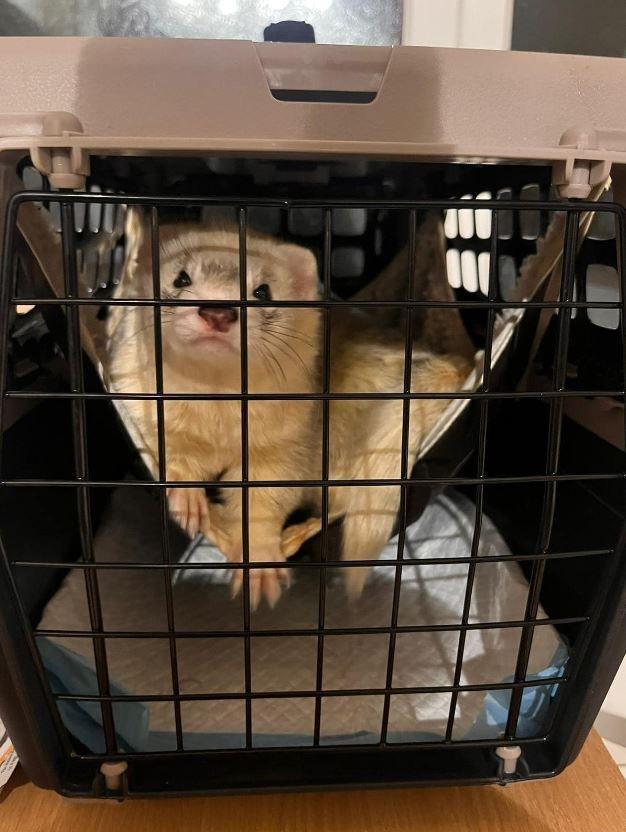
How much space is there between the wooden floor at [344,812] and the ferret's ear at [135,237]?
58cm

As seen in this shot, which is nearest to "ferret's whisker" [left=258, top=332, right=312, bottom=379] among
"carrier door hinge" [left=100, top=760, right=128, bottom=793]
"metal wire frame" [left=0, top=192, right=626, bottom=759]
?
"metal wire frame" [left=0, top=192, right=626, bottom=759]

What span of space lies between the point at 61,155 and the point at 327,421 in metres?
0.28

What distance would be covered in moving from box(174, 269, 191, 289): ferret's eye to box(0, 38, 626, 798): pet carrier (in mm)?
57

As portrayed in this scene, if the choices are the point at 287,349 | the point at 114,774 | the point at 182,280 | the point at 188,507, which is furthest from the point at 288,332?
the point at 114,774

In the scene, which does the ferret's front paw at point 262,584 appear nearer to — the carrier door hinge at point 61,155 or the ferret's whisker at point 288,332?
the ferret's whisker at point 288,332

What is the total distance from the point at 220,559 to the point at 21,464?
335 mm

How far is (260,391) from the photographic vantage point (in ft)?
2.53

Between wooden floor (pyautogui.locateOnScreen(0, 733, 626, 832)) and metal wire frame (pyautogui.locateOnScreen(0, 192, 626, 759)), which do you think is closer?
metal wire frame (pyautogui.locateOnScreen(0, 192, 626, 759))

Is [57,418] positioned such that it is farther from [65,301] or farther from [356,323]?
[356,323]

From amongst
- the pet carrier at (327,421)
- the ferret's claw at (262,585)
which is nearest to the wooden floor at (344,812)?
the pet carrier at (327,421)

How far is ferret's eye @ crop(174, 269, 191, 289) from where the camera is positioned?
699 millimetres

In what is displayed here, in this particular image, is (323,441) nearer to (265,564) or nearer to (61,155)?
(265,564)

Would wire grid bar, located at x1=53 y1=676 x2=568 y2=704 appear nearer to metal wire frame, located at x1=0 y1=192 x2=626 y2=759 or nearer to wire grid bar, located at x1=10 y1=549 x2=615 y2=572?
metal wire frame, located at x1=0 y1=192 x2=626 y2=759

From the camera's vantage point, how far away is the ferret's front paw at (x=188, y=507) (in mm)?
747
